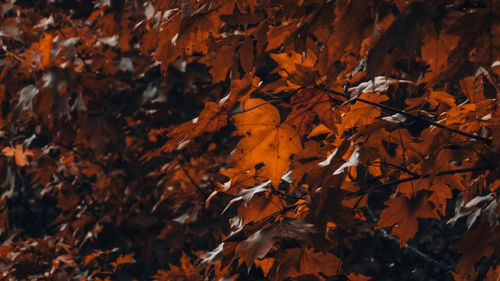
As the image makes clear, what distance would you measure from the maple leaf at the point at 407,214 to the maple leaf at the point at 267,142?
0.97 feet

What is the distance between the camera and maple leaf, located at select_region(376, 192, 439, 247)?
1.27 meters

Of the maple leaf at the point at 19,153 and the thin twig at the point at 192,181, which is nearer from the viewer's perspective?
the thin twig at the point at 192,181

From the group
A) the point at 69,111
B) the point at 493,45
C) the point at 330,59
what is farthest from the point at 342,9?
the point at 69,111

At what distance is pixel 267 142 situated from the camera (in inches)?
50.6

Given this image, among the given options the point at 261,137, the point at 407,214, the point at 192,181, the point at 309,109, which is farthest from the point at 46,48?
the point at 407,214

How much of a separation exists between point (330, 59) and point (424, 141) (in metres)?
0.45

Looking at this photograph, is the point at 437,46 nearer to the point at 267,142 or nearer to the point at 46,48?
the point at 267,142

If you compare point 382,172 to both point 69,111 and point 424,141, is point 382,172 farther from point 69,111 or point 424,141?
point 69,111

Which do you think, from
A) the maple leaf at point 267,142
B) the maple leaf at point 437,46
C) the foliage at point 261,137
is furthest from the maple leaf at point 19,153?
the maple leaf at point 437,46

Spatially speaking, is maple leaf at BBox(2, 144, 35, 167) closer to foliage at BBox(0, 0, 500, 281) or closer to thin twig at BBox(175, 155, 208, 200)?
foliage at BBox(0, 0, 500, 281)

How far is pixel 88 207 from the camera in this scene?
3.19 metres

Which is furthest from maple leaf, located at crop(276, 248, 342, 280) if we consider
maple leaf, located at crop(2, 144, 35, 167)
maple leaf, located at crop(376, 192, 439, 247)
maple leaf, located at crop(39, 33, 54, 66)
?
maple leaf, located at crop(2, 144, 35, 167)

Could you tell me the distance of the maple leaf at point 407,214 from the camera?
4.15ft

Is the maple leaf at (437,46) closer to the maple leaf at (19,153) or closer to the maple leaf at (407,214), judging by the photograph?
the maple leaf at (407,214)
